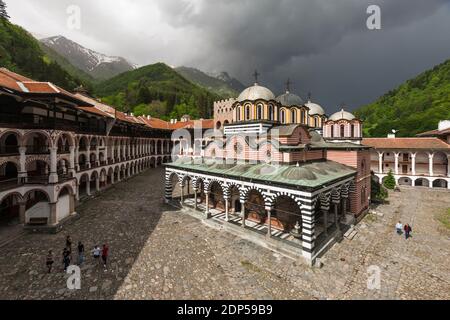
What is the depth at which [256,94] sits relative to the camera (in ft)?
76.7

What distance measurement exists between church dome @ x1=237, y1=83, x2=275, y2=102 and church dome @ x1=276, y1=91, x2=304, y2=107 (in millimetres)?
3550

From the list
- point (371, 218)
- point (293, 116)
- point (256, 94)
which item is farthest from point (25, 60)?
point (371, 218)

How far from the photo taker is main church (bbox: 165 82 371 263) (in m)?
14.6

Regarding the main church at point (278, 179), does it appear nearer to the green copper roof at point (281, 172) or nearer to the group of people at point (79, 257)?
the green copper roof at point (281, 172)

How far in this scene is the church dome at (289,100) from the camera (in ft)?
87.3

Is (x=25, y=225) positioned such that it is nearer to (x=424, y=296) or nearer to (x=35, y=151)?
(x=35, y=151)

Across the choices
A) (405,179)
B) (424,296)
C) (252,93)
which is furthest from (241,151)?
(405,179)

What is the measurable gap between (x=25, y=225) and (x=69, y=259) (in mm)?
8006

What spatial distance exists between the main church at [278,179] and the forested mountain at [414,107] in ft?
174

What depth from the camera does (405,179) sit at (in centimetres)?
3912

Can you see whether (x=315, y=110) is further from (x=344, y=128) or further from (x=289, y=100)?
(x=289, y=100)

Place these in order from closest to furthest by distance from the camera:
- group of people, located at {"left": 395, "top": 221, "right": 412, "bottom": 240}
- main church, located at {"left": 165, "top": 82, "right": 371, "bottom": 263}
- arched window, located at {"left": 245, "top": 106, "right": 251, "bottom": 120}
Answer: main church, located at {"left": 165, "top": 82, "right": 371, "bottom": 263}
group of people, located at {"left": 395, "top": 221, "right": 412, "bottom": 240}
arched window, located at {"left": 245, "top": 106, "right": 251, "bottom": 120}

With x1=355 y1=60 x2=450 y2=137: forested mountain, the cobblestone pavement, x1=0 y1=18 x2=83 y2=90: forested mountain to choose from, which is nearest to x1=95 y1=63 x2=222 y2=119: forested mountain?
x1=0 y1=18 x2=83 y2=90: forested mountain

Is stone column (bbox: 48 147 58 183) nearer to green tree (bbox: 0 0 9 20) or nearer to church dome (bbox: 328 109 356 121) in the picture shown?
church dome (bbox: 328 109 356 121)
